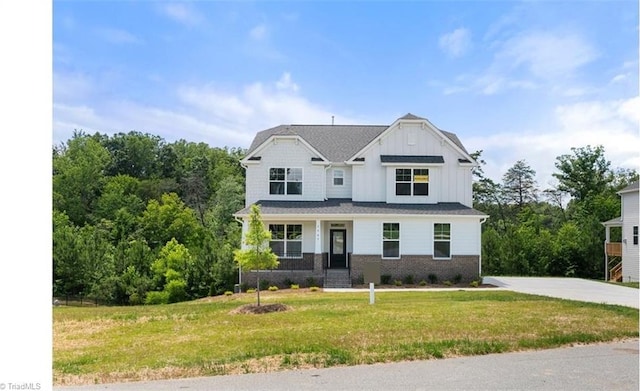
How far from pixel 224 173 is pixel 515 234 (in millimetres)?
33160

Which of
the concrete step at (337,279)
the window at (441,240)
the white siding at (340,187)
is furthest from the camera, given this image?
the white siding at (340,187)

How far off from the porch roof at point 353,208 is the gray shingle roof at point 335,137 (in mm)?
2577

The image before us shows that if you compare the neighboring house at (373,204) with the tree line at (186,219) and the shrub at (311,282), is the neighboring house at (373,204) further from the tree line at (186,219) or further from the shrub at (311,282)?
the tree line at (186,219)

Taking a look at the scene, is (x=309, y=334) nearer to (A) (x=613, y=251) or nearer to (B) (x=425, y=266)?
(B) (x=425, y=266)

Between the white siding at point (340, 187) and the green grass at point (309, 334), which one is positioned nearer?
the green grass at point (309, 334)

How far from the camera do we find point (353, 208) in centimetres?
2331

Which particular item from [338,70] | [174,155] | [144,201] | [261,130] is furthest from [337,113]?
[174,155]

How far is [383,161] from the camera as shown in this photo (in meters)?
24.2

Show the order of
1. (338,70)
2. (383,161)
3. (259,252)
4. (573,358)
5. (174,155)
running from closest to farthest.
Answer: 1. (573,358)
2. (338,70)
3. (259,252)
4. (383,161)
5. (174,155)

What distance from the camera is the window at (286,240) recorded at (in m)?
23.7

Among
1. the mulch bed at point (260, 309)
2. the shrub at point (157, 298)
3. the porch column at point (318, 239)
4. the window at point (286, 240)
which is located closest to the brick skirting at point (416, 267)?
the porch column at point (318, 239)

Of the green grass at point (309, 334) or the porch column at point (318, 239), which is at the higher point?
the porch column at point (318, 239)

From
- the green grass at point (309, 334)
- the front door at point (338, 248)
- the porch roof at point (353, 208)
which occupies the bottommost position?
the green grass at point (309, 334)
